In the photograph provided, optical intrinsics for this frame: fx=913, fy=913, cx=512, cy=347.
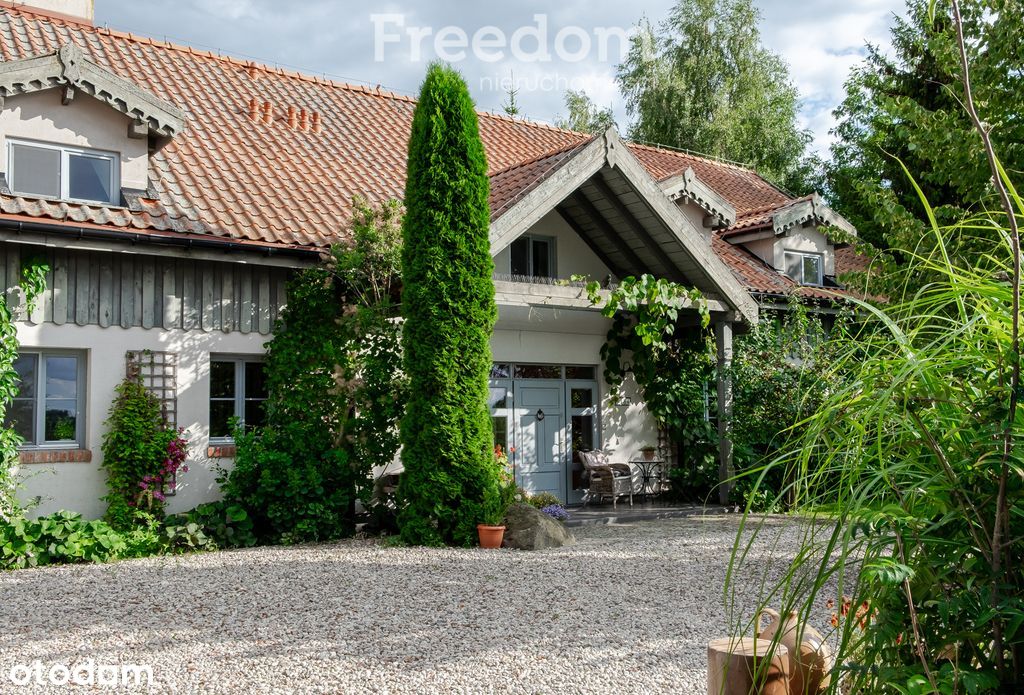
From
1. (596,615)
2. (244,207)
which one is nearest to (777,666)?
(596,615)

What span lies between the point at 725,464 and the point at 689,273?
10.3 ft

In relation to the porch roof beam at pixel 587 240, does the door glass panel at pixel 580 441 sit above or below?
below

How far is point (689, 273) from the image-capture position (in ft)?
47.6

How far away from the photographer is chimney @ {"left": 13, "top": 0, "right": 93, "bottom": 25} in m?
16.2

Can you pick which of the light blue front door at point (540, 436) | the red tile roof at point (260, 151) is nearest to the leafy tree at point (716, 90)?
the red tile roof at point (260, 151)

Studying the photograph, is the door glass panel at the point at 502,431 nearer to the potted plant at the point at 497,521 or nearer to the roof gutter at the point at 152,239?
the potted plant at the point at 497,521

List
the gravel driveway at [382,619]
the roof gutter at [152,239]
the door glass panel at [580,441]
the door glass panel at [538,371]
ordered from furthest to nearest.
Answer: the door glass panel at [580,441] → the door glass panel at [538,371] → the roof gutter at [152,239] → the gravel driveway at [382,619]

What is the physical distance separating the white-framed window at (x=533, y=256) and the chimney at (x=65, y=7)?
9122 millimetres

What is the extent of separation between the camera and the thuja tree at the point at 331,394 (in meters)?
11.3

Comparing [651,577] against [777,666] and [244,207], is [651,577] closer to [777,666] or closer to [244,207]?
[777,666]

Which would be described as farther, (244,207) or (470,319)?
(244,207)

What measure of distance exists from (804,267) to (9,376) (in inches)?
592

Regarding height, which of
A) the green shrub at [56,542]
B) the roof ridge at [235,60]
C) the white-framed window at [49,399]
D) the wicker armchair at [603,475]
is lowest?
the green shrub at [56,542]

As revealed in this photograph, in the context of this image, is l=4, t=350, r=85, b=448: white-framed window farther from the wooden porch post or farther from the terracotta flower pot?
the wooden porch post
